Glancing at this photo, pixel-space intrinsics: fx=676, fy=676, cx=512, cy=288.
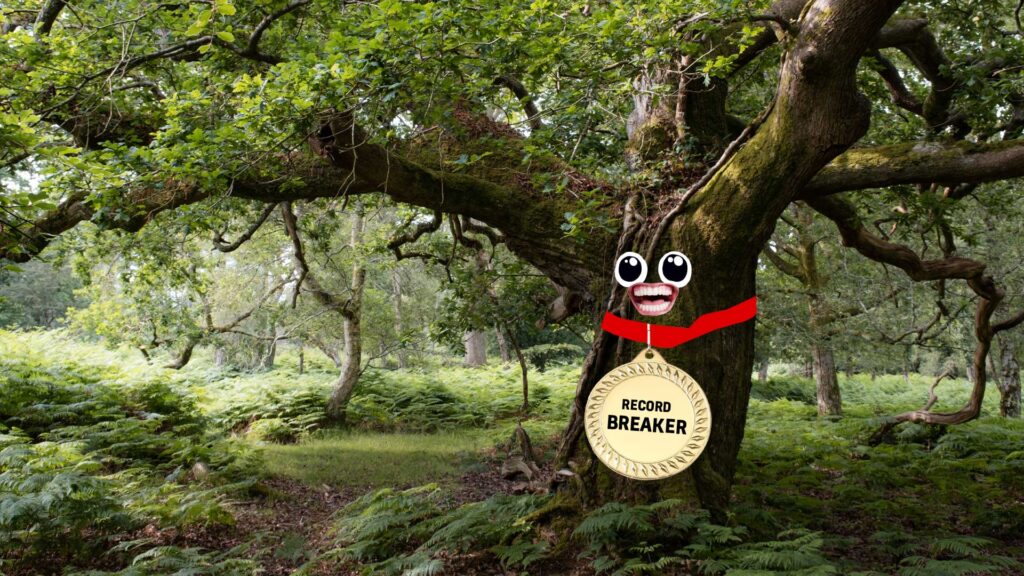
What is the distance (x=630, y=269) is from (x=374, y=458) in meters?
9.13

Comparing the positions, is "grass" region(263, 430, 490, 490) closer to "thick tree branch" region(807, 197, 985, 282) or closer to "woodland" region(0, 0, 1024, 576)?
"woodland" region(0, 0, 1024, 576)

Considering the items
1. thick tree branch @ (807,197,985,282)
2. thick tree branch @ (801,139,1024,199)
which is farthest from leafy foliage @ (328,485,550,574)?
thick tree branch @ (807,197,985,282)

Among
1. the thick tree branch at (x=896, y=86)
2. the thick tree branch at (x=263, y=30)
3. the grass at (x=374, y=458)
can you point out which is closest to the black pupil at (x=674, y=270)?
the thick tree branch at (x=263, y=30)

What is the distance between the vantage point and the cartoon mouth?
3.38m

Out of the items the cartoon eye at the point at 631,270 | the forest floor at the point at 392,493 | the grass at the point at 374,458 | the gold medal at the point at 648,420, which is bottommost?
the grass at the point at 374,458

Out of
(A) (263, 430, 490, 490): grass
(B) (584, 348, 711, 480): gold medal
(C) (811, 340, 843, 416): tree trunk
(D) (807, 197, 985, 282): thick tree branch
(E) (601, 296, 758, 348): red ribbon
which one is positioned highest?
(D) (807, 197, 985, 282): thick tree branch

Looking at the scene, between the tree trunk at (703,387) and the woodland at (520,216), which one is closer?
the woodland at (520,216)

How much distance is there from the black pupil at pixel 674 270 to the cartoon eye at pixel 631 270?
20 centimetres

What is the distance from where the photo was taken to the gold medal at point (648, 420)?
2834 millimetres

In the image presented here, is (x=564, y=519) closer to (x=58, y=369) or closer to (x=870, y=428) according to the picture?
(x=870, y=428)

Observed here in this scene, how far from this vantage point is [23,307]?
122 feet

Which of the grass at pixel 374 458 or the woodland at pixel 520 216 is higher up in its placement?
the woodland at pixel 520 216

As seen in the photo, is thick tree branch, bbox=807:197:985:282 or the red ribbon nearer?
the red ribbon

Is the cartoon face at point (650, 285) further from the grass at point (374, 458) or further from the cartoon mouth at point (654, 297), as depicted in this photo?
the grass at point (374, 458)
